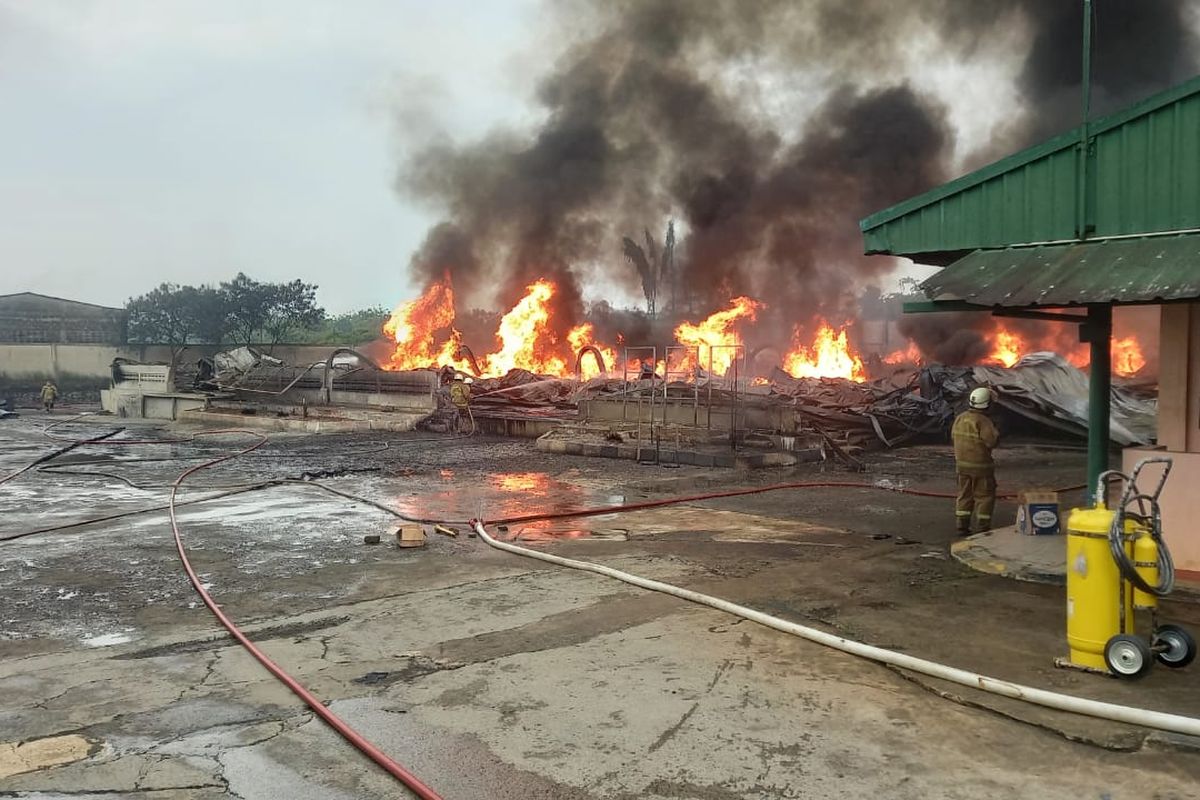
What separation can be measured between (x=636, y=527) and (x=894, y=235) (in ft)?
12.9

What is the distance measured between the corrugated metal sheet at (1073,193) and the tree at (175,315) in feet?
165

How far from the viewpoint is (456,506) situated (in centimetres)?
1048

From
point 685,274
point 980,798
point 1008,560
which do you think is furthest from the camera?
point 685,274

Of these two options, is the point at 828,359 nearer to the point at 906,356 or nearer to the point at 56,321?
the point at 906,356

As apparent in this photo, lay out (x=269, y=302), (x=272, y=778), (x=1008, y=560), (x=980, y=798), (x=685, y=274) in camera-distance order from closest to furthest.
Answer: (x=980, y=798) < (x=272, y=778) < (x=1008, y=560) < (x=685, y=274) < (x=269, y=302)

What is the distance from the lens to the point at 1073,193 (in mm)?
6191

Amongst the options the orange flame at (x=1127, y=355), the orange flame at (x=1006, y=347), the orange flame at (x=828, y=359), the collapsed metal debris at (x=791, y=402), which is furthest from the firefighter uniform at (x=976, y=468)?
the orange flame at (x=1127, y=355)

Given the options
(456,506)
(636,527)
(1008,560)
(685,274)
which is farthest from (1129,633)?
(685,274)

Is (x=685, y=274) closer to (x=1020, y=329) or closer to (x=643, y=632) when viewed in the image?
(x=1020, y=329)

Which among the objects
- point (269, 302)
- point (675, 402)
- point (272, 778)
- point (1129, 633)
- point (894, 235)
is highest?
point (269, 302)

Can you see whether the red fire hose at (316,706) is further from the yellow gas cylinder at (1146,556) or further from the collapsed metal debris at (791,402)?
the collapsed metal debris at (791,402)

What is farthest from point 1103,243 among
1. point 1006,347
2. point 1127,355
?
point 1127,355

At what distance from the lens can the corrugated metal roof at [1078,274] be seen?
5.20 metres

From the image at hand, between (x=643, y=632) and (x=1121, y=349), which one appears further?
(x=1121, y=349)
